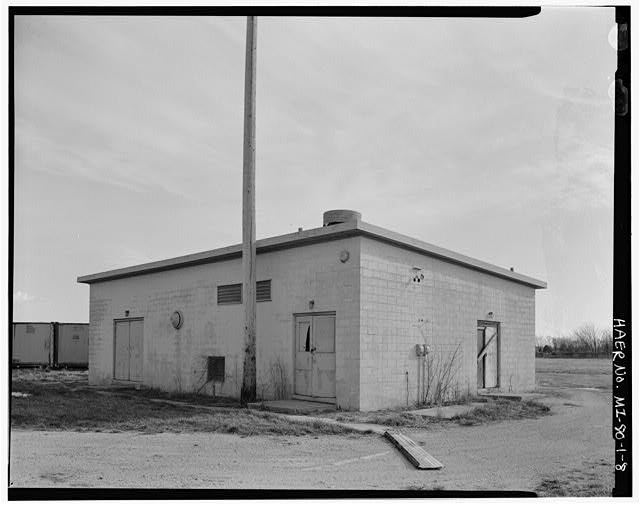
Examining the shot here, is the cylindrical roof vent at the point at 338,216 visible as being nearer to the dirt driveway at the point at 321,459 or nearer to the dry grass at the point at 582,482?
the dirt driveway at the point at 321,459

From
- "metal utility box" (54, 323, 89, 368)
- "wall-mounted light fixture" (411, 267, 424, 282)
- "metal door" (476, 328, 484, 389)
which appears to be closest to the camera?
"metal utility box" (54, 323, 89, 368)

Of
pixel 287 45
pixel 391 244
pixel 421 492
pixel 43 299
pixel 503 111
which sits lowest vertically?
pixel 421 492

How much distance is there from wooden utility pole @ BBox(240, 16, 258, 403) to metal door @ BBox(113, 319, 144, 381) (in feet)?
6.73

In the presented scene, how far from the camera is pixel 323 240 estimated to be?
37.5 ft

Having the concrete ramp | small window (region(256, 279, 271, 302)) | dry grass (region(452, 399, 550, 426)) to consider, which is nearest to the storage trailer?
small window (region(256, 279, 271, 302))

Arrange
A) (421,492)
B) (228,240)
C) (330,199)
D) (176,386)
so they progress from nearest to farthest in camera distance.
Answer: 1. (421,492)
2. (330,199)
3. (228,240)
4. (176,386)

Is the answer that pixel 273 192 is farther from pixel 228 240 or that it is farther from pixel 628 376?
pixel 628 376

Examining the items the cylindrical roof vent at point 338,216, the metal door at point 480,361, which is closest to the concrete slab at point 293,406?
the cylindrical roof vent at point 338,216

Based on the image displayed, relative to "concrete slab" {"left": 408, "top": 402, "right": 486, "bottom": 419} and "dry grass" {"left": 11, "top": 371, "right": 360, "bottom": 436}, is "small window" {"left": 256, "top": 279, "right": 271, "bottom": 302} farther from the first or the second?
"concrete slab" {"left": 408, "top": 402, "right": 486, "bottom": 419}

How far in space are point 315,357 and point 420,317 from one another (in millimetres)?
1792

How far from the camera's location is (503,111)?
8.34 m

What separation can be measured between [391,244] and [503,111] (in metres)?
3.28

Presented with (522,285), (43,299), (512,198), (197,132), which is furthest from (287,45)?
(522,285)

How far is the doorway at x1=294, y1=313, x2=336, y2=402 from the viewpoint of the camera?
11523 millimetres
